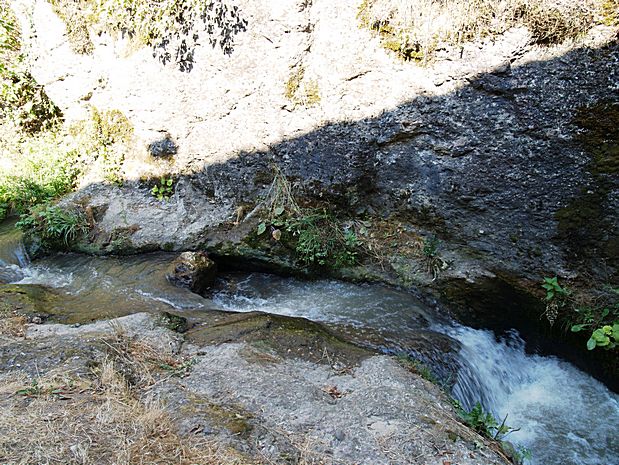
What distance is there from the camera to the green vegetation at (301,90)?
557 cm

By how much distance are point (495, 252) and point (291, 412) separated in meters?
3.14

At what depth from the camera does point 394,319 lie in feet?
15.4

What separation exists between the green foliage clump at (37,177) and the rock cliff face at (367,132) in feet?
1.79

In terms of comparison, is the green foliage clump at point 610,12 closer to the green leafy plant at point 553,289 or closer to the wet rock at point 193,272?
the green leafy plant at point 553,289

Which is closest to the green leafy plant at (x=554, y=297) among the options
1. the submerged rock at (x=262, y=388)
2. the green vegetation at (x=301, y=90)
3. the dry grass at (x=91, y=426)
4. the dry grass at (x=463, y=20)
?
the submerged rock at (x=262, y=388)

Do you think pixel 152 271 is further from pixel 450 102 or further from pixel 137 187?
pixel 450 102

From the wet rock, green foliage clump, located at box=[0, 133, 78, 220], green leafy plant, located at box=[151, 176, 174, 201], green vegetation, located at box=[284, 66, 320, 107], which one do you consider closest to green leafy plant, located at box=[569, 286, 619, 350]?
green vegetation, located at box=[284, 66, 320, 107]

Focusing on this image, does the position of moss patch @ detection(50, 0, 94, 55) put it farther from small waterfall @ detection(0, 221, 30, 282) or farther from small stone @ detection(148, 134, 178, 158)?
small waterfall @ detection(0, 221, 30, 282)

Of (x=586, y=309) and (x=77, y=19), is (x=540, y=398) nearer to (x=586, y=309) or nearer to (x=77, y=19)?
(x=586, y=309)

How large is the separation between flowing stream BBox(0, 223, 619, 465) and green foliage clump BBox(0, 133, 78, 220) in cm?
108

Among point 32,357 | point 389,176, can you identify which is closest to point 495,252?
point 389,176

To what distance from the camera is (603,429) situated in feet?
12.5

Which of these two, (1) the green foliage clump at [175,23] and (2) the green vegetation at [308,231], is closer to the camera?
(2) the green vegetation at [308,231]

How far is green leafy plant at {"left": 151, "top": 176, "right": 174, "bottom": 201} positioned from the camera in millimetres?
6617
